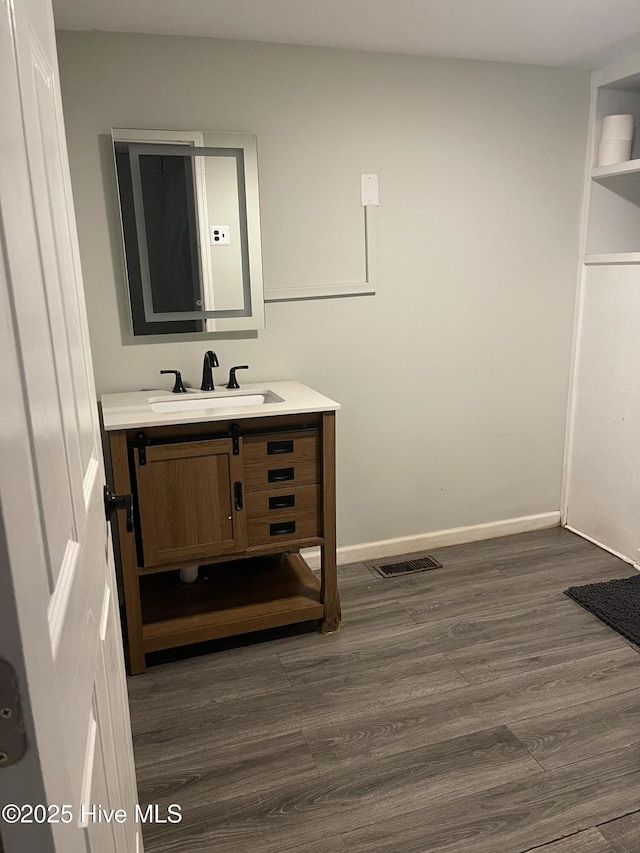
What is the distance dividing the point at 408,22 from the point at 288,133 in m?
0.61

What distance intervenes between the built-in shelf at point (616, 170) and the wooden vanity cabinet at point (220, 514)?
71.9 inches

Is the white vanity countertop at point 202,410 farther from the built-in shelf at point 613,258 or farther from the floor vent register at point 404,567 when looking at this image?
the built-in shelf at point 613,258

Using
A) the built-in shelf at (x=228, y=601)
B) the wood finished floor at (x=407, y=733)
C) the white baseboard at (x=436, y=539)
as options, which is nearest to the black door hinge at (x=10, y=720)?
the wood finished floor at (x=407, y=733)

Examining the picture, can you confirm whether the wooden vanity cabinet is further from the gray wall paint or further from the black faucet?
the gray wall paint

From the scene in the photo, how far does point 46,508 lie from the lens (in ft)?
2.10

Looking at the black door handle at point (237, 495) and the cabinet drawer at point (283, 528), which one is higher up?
the black door handle at point (237, 495)

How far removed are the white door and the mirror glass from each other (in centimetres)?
137

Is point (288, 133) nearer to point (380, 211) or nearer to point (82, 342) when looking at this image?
point (380, 211)

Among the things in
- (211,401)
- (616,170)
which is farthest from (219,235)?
(616,170)

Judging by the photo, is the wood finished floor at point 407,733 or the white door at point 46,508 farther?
the wood finished floor at point 407,733

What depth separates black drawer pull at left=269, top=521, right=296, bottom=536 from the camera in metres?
2.37

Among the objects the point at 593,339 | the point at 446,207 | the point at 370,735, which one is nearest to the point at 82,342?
the point at 370,735

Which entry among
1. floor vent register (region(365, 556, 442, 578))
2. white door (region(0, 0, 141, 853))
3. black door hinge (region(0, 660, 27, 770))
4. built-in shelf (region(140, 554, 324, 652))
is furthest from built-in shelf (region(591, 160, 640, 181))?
black door hinge (region(0, 660, 27, 770))

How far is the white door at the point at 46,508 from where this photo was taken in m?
0.51
